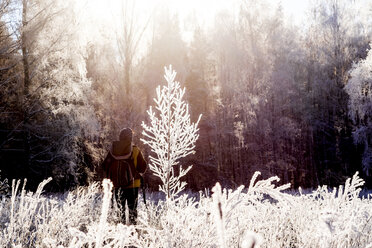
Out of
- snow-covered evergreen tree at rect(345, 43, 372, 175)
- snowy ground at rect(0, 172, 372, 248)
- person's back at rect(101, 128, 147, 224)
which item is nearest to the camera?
snowy ground at rect(0, 172, 372, 248)

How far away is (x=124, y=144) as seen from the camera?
5875 mm

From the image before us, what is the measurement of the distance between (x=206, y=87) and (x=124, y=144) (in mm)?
20219

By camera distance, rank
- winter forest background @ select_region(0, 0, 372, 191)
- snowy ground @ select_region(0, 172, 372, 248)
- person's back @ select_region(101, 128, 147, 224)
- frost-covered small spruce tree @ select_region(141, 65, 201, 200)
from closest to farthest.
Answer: snowy ground @ select_region(0, 172, 372, 248), frost-covered small spruce tree @ select_region(141, 65, 201, 200), person's back @ select_region(101, 128, 147, 224), winter forest background @ select_region(0, 0, 372, 191)

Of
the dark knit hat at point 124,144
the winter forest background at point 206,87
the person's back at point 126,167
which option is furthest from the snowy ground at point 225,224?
the winter forest background at point 206,87

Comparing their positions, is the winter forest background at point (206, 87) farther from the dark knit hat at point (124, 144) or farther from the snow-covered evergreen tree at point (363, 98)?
the dark knit hat at point (124, 144)

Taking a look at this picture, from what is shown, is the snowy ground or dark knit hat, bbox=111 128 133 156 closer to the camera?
the snowy ground

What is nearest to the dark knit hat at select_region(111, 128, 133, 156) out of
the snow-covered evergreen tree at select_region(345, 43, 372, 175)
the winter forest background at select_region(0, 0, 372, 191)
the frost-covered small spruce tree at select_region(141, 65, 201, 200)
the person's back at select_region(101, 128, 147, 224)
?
the person's back at select_region(101, 128, 147, 224)

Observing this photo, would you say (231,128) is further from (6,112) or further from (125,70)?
(6,112)

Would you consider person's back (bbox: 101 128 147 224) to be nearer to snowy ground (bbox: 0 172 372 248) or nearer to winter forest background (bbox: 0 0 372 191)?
snowy ground (bbox: 0 172 372 248)

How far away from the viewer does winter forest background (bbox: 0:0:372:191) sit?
548 inches

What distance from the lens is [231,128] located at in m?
23.2

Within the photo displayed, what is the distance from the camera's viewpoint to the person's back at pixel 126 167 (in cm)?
579

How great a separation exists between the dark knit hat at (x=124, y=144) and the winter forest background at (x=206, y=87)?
8.62m

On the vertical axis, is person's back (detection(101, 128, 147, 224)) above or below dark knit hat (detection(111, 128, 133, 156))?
below
